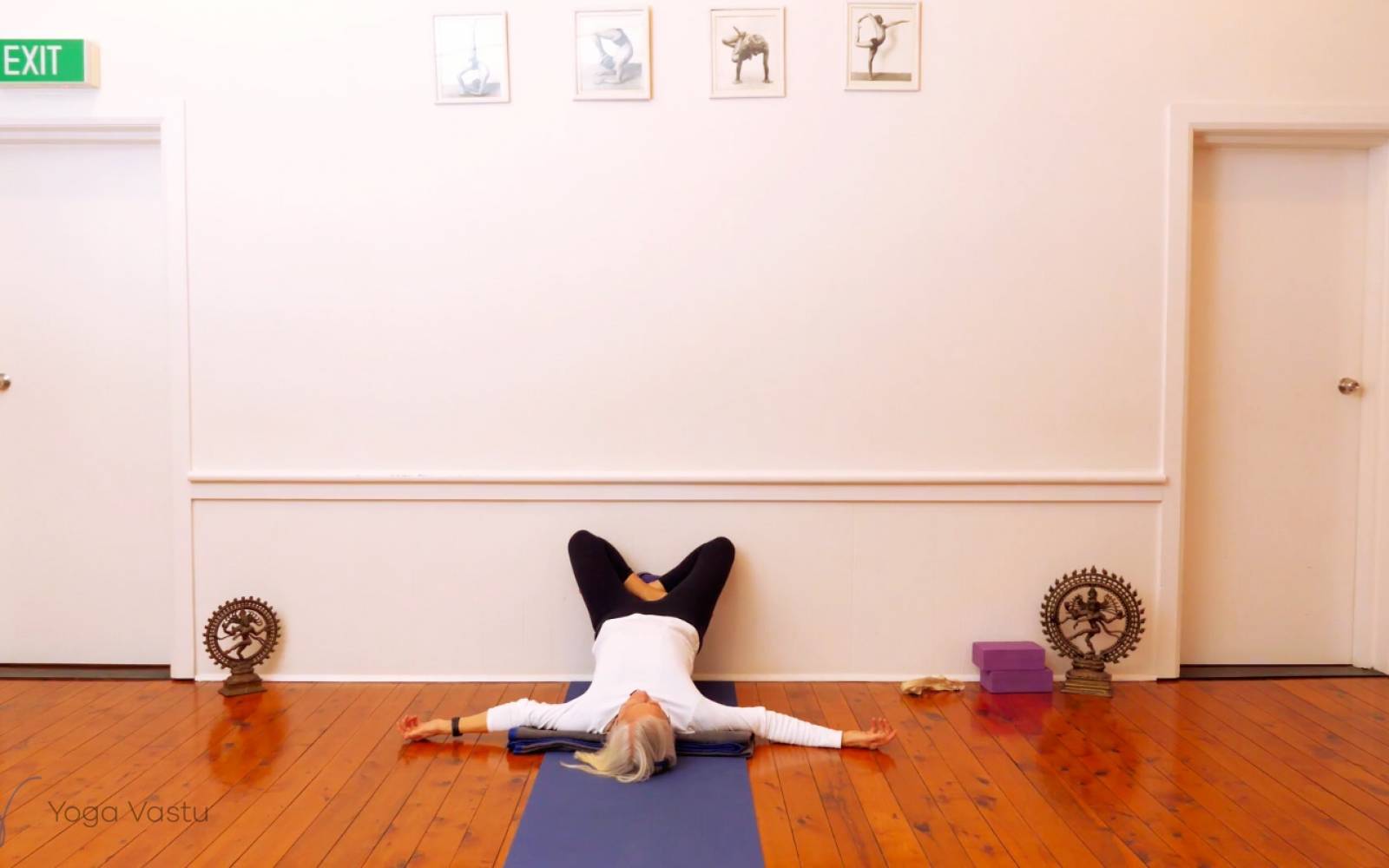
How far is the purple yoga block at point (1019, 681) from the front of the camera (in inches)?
150

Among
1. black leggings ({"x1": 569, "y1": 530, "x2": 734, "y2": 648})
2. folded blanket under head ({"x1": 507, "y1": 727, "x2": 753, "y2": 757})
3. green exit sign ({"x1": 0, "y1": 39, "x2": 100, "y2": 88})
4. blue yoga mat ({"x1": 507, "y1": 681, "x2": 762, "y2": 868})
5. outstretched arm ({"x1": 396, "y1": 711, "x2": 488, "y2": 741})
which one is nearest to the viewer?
blue yoga mat ({"x1": 507, "y1": 681, "x2": 762, "y2": 868})

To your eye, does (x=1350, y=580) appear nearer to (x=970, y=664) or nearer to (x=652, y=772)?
(x=970, y=664)

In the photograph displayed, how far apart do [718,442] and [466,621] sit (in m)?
1.23

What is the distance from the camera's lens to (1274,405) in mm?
4090

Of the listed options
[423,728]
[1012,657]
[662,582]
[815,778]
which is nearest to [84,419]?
[423,728]

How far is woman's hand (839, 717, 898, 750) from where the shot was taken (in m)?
3.18

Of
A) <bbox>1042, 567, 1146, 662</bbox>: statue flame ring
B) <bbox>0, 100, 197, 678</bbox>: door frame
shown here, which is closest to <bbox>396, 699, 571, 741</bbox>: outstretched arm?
<bbox>0, 100, 197, 678</bbox>: door frame

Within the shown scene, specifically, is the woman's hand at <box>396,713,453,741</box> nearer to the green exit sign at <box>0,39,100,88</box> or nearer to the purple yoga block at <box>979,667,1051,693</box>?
the purple yoga block at <box>979,667,1051,693</box>

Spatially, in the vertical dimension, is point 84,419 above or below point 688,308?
below

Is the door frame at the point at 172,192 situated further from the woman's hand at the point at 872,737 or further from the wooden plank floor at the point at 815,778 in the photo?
the woman's hand at the point at 872,737

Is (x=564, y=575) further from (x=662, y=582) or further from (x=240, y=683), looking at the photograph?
(x=240, y=683)

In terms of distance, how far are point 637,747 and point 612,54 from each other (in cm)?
255

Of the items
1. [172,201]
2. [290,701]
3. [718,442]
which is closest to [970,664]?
[718,442]

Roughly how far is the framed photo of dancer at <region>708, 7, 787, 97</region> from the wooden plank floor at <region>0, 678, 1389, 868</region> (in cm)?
233
